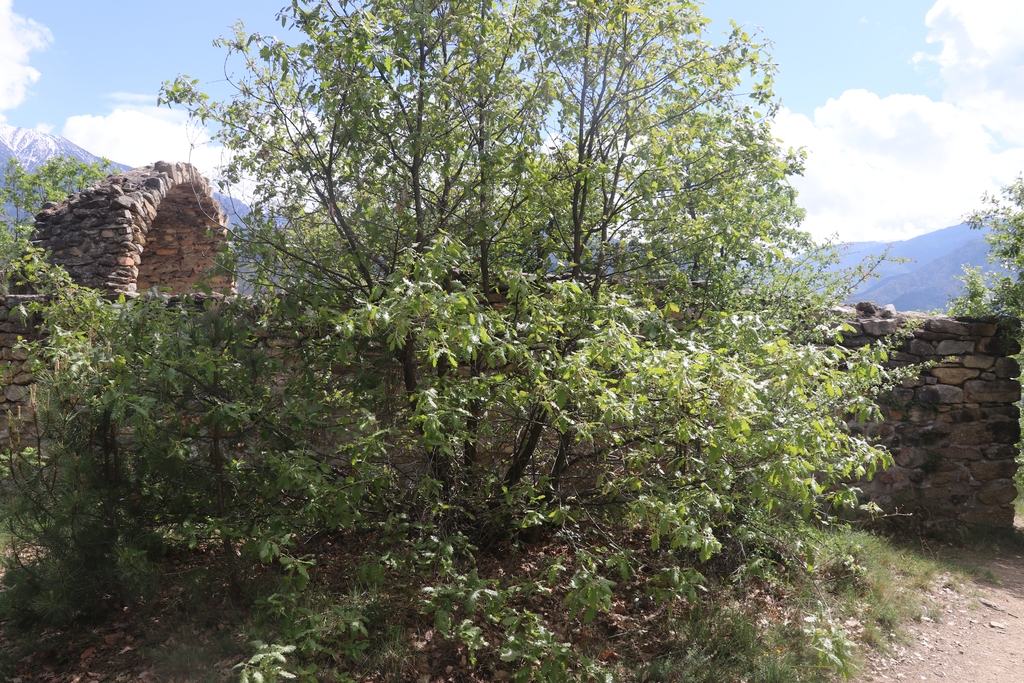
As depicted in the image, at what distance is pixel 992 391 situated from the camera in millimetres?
6797

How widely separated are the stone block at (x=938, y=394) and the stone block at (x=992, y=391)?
0.48ft

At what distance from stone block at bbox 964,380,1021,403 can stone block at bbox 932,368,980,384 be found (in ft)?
0.21

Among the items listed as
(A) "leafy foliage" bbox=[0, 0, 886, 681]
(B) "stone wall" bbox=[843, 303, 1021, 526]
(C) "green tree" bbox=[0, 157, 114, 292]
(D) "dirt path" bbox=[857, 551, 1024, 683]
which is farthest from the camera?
(C) "green tree" bbox=[0, 157, 114, 292]

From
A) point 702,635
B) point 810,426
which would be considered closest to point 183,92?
point 810,426

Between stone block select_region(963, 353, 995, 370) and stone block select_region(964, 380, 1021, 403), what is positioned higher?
stone block select_region(963, 353, 995, 370)

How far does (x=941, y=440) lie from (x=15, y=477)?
26.5ft

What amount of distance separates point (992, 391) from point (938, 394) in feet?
2.16

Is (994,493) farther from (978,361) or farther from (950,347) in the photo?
(950,347)

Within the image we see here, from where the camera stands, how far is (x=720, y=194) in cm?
436

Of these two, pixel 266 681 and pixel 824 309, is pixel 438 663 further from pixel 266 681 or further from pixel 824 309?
pixel 824 309

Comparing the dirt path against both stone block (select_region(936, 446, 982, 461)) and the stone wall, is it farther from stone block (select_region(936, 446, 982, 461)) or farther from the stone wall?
stone block (select_region(936, 446, 982, 461))

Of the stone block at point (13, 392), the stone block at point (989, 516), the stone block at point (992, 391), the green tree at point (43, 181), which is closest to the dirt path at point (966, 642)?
the stone block at point (989, 516)

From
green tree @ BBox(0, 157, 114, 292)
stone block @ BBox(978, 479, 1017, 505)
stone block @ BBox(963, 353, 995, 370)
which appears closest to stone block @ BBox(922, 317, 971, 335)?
stone block @ BBox(963, 353, 995, 370)

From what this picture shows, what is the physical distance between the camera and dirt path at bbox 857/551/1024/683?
394 centimetres
